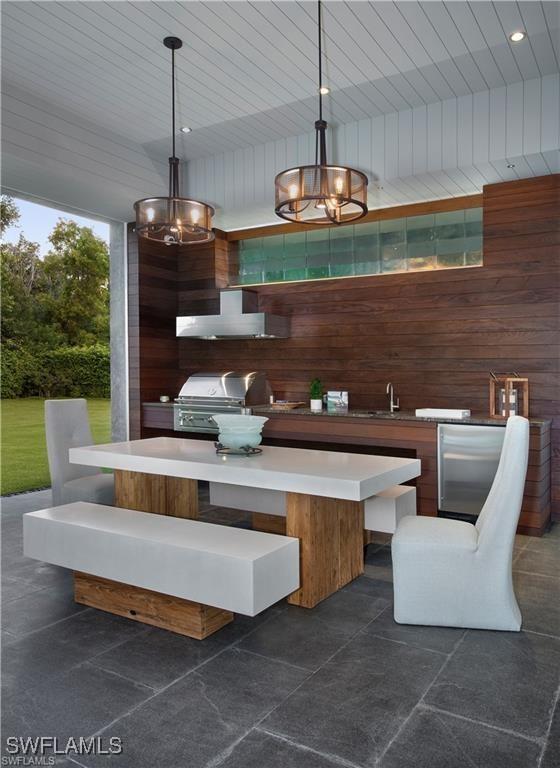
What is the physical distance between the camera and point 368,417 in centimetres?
470

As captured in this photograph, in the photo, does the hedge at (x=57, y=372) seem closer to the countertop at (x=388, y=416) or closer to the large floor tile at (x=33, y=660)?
the countertop at (x=388, y=416)

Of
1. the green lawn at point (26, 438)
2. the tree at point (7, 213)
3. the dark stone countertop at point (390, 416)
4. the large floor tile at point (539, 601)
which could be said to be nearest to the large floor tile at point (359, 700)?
the large floor tile at point (539, 601)

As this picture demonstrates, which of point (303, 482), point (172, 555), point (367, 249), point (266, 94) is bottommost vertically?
point (172, 555)

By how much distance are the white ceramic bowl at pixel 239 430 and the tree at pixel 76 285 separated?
317 cm

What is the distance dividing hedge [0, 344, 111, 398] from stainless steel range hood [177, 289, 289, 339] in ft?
3.10

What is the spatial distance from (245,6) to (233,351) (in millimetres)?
3496

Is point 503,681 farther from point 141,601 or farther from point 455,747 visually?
point 141,601

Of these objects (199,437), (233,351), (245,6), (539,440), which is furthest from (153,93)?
(539,440)

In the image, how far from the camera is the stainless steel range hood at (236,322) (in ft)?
18.4

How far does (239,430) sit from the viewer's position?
339 centimetres

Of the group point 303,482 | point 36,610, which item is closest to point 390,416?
point 303,482

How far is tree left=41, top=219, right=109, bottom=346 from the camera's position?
576cm

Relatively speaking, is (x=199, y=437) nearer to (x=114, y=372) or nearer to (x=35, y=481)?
→ (x=114, y=372)

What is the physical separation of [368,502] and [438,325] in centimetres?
215
